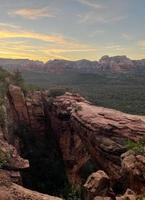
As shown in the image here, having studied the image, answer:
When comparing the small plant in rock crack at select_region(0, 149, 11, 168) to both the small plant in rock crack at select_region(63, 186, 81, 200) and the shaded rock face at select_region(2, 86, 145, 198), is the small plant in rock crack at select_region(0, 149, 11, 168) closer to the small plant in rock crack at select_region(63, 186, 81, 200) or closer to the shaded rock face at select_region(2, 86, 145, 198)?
the small plant in rock crack at select_region(63, 186, 81, 200)

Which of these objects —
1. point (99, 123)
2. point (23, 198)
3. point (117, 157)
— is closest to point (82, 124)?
point (99, 123)

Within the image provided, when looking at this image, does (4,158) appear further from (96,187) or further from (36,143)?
(36,143)

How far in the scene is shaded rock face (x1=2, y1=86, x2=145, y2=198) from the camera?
178 ft

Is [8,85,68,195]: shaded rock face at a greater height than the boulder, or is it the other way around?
the boulder

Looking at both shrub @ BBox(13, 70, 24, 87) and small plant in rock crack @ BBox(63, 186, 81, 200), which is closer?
small plant in rock crack @ BBox(63, 186, 81, 200)

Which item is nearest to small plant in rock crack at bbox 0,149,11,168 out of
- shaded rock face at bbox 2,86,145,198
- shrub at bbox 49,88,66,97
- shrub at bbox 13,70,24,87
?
shaded rock face at bbox 2,86,145,198

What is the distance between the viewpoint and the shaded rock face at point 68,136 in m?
54.2

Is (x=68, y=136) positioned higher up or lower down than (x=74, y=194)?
lower down

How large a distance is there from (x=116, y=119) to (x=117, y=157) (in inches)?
258

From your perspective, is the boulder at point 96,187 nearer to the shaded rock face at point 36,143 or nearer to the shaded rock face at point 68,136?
the shaded rock face at point 68,136

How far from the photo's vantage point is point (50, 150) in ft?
258

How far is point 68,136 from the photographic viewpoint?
7694cm

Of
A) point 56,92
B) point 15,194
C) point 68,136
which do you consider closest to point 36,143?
point 68,136

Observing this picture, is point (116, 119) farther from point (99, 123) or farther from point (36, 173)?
point (36, 173)
